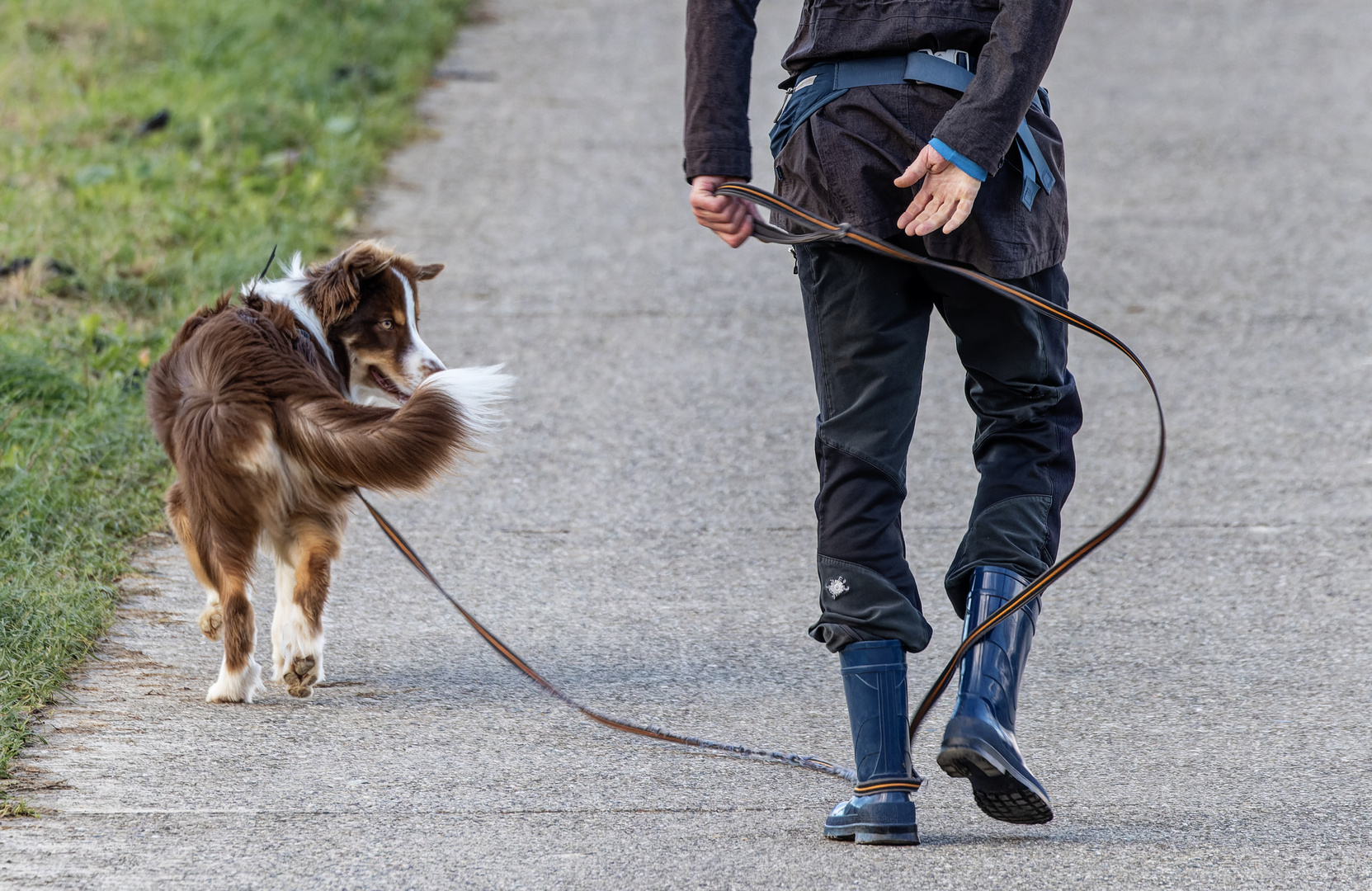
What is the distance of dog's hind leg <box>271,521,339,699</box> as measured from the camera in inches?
140

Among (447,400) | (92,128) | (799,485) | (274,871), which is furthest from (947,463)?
(92,128)

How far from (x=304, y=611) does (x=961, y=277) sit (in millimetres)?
1784

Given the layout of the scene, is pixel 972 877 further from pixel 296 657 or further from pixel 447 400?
pixel 296 657

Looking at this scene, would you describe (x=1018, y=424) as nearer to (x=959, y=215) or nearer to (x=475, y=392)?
(x=959, y=215)

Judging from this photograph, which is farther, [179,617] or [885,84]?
[179,617]

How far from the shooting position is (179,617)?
411 cm

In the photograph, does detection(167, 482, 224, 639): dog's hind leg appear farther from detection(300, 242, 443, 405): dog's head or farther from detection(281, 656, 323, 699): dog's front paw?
detection(300, 242, 443, 405): dog's head

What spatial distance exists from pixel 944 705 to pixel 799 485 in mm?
1684

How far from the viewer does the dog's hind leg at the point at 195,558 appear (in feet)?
11.9

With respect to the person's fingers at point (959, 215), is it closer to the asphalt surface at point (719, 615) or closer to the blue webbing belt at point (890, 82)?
the blue webbing belt at point (890, 82)

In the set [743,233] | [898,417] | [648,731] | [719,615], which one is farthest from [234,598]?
[898,417]

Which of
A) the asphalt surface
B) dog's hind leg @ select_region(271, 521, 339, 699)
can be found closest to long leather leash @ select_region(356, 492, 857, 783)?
the asphalt surface

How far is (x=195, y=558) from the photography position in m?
3.64

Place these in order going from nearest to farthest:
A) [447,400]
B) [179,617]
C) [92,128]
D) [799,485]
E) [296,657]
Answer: [447,400], [296,657], [179,617], [799,485], [92,128]
